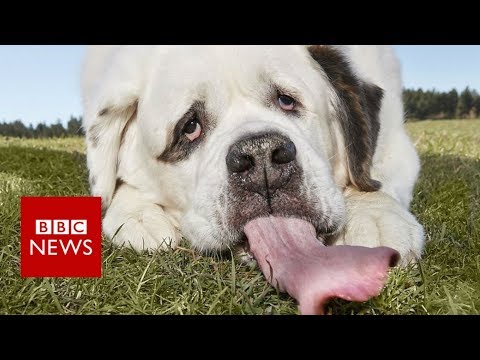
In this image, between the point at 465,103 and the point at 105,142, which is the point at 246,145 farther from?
the point at 465,103

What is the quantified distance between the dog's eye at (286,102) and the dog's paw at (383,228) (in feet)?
1.40

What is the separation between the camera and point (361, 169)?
2.75 meters

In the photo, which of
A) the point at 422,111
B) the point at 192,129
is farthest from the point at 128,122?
the point at 422,111

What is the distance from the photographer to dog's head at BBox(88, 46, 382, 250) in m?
2.32

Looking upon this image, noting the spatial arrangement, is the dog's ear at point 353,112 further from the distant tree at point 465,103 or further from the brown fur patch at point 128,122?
the brown fur patch at point 128,122

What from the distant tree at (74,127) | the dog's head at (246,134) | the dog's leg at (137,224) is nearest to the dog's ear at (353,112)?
the dog's head at (246,134)

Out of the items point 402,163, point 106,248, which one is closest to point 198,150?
point 106,248

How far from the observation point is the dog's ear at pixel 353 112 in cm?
275

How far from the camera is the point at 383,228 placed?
243 cm

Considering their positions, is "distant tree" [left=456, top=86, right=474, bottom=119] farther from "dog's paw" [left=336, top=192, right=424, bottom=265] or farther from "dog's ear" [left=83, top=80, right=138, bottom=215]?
"dog's ear" [left=83, top=80, right=138, bottom=215]

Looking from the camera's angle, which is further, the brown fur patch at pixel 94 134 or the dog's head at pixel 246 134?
the brown fur patch at pixel 94 134

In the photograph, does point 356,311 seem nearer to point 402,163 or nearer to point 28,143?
point 402,163

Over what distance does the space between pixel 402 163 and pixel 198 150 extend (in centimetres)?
101

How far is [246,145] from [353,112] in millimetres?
690
